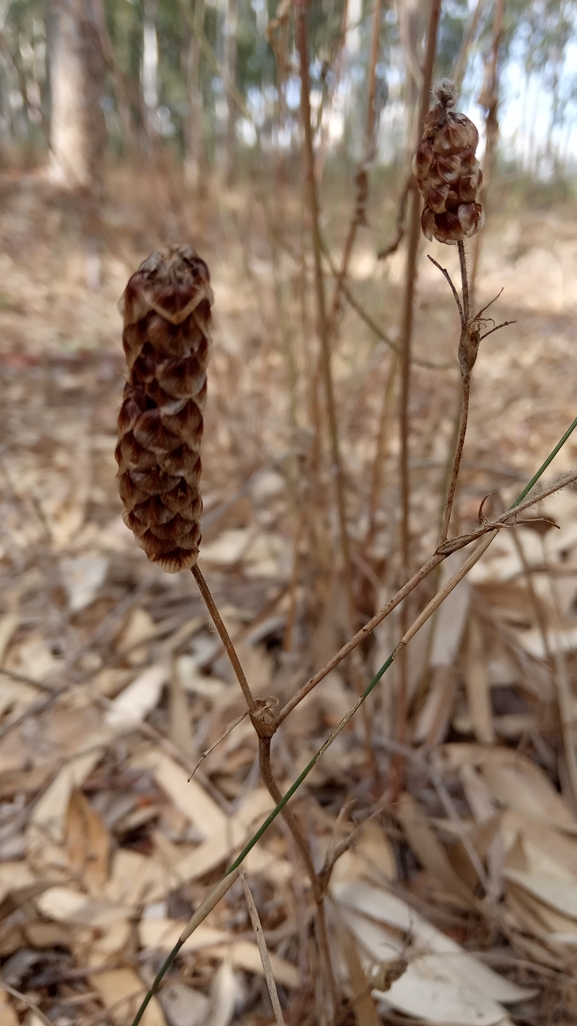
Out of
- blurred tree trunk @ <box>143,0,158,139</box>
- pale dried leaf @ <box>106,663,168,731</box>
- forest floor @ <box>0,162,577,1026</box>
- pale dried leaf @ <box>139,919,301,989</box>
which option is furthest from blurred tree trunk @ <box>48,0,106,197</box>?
pale dried leaf @ <box>139,919,301,989</box>

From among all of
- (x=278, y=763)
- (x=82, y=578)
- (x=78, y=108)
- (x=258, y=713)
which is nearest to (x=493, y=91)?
(x=258, y=713)

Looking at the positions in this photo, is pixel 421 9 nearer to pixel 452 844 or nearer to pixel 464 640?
pixel 464 640

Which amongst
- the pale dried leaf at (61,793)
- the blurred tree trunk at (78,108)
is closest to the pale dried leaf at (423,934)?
the pale dried leaf at (61,793)

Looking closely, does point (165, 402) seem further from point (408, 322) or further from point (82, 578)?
point (82, 578)

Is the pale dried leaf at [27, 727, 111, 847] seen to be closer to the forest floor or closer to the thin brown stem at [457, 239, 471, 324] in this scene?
the forest floor

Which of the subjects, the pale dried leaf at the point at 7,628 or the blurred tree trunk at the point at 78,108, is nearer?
the pale dried leaf at the point at 7,628

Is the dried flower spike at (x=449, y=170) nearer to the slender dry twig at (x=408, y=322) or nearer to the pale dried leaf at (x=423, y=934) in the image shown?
the slender dry twig at (x=408, y=322)
